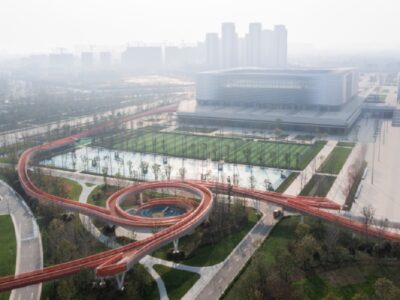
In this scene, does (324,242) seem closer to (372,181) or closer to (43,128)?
(372,181)

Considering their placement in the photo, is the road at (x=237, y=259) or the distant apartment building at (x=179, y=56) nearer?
the road at (x=237, y=259)

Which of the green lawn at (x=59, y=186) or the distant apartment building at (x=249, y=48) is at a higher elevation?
the distant apartment building at (x=249, y=48)

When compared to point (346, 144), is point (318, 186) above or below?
below

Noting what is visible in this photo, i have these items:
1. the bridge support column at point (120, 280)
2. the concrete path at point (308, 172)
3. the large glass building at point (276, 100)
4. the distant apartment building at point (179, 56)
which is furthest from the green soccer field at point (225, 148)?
the distant apartment building at point (179, 56)

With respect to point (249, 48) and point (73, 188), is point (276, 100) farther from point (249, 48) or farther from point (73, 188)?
point (249, 48)

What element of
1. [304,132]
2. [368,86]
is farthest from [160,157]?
[368,86]

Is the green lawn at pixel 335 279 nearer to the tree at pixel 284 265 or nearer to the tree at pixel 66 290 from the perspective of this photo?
the tree at pixel 284 265

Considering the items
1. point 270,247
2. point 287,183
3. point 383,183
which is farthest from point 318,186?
point 270,247
